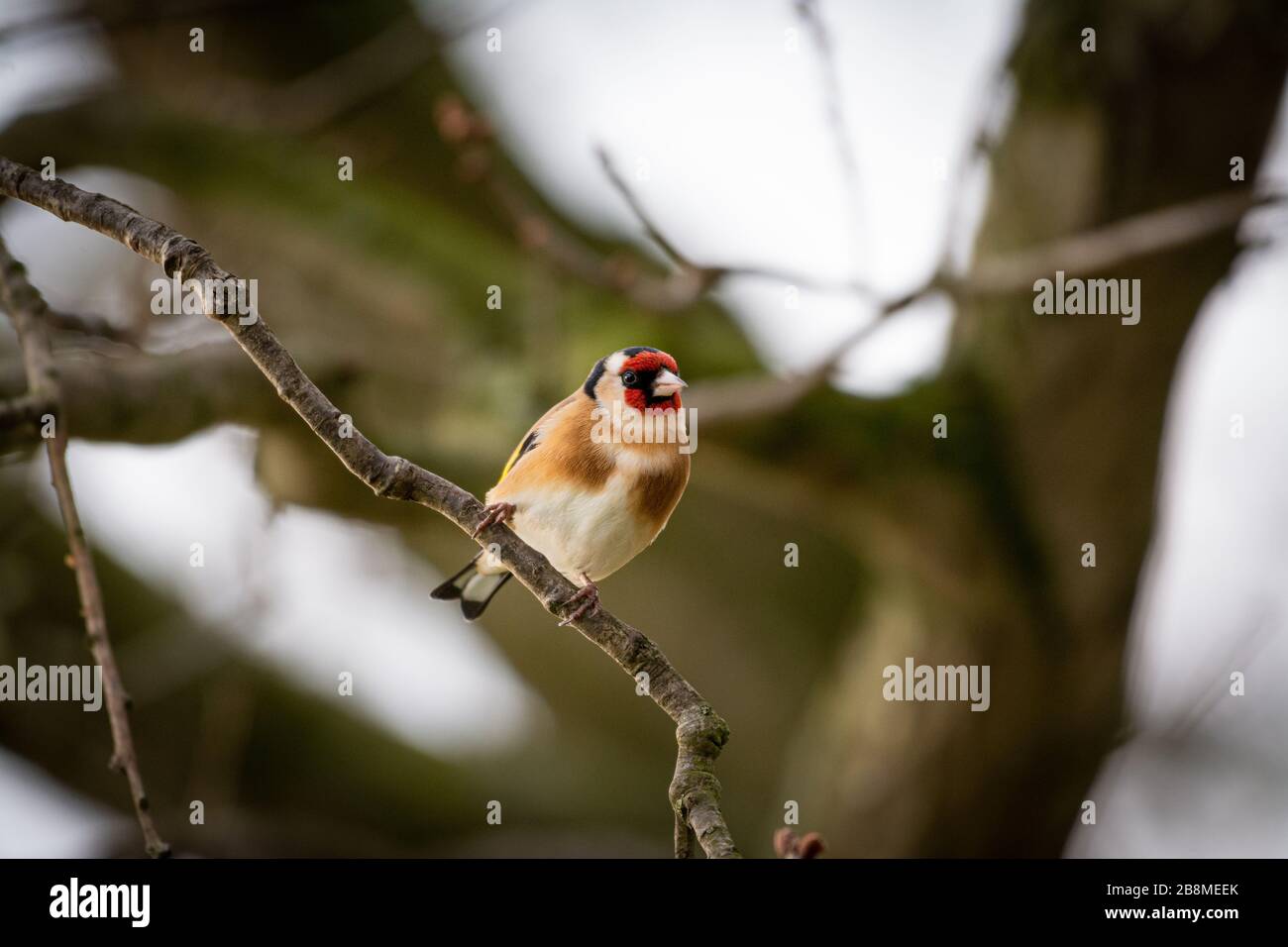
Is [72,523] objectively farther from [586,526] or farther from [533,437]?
[533,437]

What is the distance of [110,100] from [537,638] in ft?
8.85

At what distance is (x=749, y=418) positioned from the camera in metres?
3.16

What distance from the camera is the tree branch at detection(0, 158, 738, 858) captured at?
118 cm

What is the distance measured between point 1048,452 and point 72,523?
11.5 ft

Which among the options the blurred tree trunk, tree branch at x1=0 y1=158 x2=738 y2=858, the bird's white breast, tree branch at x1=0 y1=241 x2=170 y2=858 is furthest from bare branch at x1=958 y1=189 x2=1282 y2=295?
tree branch at x1=0 y1=241 x2=170 y2=858

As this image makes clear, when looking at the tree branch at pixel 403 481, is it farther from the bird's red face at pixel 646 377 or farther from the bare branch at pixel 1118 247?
the bare branch at pixel 1118 247

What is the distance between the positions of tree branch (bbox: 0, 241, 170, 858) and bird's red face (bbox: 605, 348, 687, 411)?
Answer: 80cm

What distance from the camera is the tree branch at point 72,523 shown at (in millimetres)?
1271

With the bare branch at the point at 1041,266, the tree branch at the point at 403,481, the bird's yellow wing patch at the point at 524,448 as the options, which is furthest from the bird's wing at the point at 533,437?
the bare branch at the point at 1041,266

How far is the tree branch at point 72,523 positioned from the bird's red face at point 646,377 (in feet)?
2.61

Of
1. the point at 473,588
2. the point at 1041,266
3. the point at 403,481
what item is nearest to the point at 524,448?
the point at 473,588

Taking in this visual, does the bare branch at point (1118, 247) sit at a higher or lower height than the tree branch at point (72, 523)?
higher

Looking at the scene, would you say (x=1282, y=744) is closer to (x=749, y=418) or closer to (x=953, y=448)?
(x=953, y=448)

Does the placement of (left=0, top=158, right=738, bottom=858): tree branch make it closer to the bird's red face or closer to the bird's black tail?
the bird's red face
